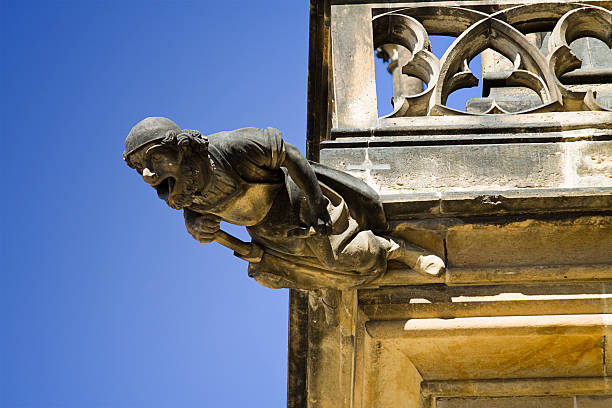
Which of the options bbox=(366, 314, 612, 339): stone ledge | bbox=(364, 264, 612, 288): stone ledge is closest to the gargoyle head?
bbox=(364, 264, 612, 288): stone ledge

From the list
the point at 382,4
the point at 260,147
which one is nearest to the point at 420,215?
the point at 260,147

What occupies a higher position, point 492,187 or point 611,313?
point 492,187

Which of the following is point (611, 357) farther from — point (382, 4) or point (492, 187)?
point (382, 4)

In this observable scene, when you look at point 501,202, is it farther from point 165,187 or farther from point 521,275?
point 165,187

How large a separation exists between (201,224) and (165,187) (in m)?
0.23

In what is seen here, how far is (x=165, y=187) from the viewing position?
437cm

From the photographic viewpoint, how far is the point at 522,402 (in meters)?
4.76

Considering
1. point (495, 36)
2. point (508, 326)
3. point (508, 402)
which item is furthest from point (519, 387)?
point (495, 36)

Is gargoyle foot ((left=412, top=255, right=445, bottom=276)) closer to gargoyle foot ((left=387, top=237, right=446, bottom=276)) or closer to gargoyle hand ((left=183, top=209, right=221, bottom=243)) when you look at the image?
gargoyle foot ((left=387, top=237, right=446, bottom=276))

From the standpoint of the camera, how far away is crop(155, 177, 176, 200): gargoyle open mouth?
432 centimetres

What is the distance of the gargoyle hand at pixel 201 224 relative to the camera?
14.7ft

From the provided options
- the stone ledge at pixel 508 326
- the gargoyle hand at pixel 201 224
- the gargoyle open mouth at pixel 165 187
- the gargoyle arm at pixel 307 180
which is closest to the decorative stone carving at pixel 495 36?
the gargoyle arm at pixel 307 180

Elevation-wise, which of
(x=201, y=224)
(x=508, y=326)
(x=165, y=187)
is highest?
(x=165, y=187)

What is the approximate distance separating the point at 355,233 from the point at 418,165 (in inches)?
17.4
